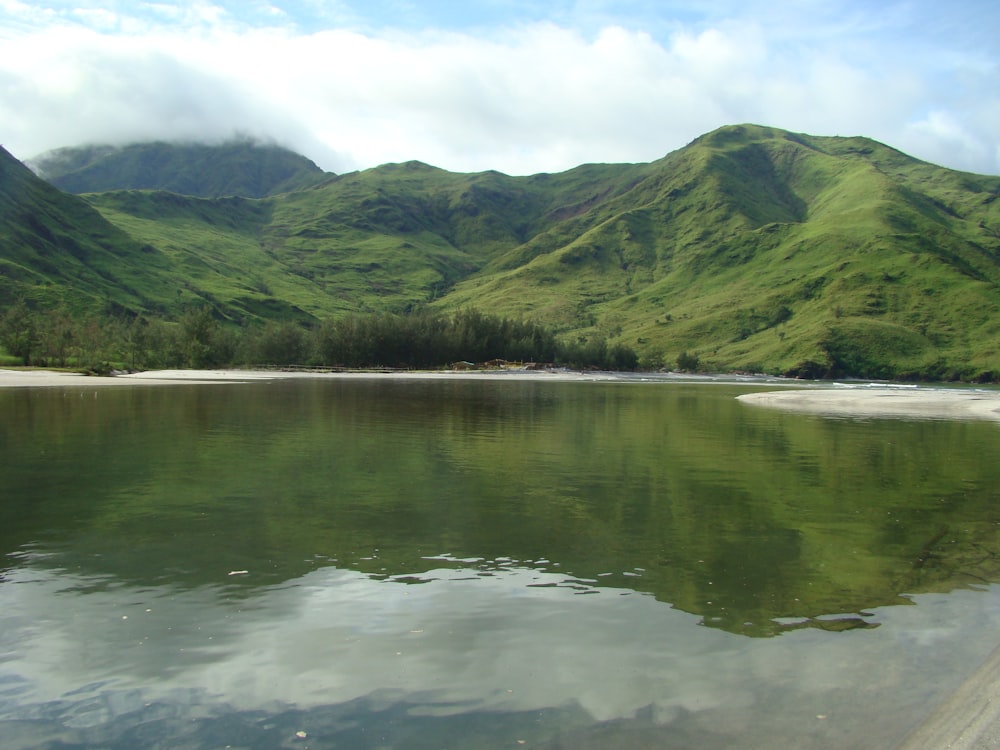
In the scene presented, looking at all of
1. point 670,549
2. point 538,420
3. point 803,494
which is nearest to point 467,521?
point 670,549

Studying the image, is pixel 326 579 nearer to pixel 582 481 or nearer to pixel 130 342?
pixel 582 481

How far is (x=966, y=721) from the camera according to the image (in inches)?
449

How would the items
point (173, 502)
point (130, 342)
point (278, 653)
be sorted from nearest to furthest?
point (278, 653) < point (173, 502) < point (130, 342)

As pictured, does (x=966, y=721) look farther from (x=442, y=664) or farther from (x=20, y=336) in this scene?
(x=20, y=336)

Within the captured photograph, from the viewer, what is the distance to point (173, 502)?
2758 cm

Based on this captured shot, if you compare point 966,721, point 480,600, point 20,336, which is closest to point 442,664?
point 480,600

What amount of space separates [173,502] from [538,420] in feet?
139

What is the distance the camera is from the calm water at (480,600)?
38.3ft

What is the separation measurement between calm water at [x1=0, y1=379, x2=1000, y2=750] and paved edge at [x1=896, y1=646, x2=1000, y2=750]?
0.41 meters

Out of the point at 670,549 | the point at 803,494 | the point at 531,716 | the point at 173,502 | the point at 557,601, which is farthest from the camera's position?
the point at 803,494

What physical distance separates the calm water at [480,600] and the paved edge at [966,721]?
41cm

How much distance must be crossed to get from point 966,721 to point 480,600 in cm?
984

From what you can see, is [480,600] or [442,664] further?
[480,600]

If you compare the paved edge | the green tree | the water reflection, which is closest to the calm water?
the water reflection
